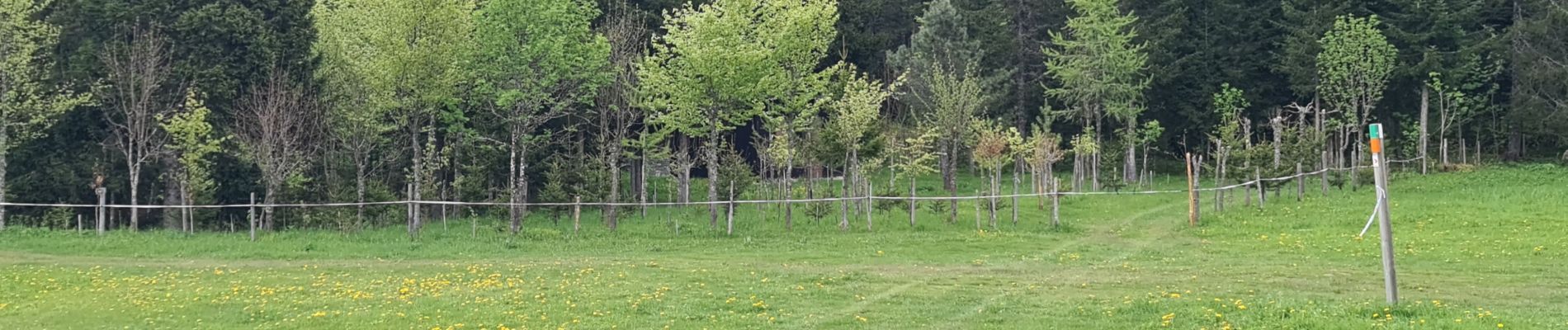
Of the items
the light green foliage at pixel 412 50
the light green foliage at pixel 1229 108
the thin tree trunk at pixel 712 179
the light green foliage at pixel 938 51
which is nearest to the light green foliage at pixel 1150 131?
the light green foliage at pixel 1229 108

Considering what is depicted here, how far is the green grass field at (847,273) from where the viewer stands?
13836 mm

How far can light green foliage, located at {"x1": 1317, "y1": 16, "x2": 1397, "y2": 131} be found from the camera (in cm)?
4519

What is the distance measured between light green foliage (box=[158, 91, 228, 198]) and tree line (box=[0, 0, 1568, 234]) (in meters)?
0.09

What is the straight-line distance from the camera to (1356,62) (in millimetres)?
45812

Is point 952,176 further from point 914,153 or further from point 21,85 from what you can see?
point 21,85

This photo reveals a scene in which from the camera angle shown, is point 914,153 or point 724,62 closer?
point 724,62

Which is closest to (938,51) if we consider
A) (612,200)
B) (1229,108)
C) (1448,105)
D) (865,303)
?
(1229,108)

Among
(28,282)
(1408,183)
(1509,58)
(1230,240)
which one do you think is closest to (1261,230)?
(1230,240)

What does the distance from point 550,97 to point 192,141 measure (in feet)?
31.1

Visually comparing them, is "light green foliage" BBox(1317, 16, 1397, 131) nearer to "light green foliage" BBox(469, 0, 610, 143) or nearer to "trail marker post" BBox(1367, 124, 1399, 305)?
"light green foliage" BBox(469, 0, 610, 143)

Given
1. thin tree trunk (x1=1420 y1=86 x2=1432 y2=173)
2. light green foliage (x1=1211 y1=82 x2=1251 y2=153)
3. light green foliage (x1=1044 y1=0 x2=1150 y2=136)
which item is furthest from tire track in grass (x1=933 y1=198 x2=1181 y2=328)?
light green foliage (x1=1044 y1=0 x2=1150 y2=136)

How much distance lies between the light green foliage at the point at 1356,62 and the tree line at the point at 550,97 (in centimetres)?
12

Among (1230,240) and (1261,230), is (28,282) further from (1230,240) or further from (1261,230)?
(1261,230)

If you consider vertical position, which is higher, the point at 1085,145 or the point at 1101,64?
the point at 1101,64
